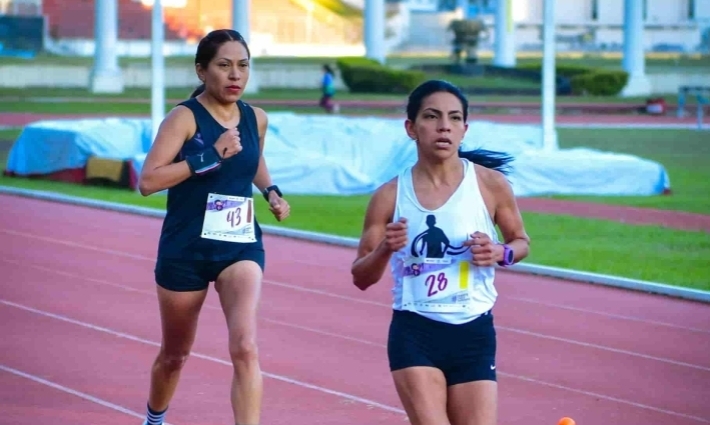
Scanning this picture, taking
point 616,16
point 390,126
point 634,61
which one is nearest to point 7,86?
point 634,61

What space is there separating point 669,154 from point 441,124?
23.7 metres

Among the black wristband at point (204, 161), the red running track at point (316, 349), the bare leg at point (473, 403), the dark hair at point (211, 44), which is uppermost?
the dark hair at point (211, 44)

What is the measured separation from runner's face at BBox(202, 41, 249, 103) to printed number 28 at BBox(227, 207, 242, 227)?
1.68 ft

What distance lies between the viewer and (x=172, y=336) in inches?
250

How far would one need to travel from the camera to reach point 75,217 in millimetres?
17328

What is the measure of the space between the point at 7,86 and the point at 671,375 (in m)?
48.8

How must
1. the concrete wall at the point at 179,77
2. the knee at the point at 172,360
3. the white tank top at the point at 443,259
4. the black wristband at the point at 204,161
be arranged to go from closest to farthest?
the white tank top at the point at 443,259 < the black wristband at the point at 204,161 < the knee at the point at 172,360 < the concrete wall at the point at 179,77

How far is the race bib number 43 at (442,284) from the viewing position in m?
5.11

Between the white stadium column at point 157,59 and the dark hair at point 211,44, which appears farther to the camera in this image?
the white stadium column at point 157,59

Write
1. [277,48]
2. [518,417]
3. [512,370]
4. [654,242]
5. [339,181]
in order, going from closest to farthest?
[518,417] < [512,370] < [654,242] < [339,181] < [277,48]

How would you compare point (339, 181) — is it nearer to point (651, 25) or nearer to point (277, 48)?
point (277, 48)

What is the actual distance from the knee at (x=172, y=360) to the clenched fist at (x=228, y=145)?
3.49 ft

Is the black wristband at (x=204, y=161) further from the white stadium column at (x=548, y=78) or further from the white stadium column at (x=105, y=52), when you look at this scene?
the white stadium column at (x=105, y=52)

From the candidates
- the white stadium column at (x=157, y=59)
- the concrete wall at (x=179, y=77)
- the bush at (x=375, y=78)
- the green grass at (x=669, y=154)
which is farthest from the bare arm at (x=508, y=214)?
the concrete wall at (x=179, y=77)
